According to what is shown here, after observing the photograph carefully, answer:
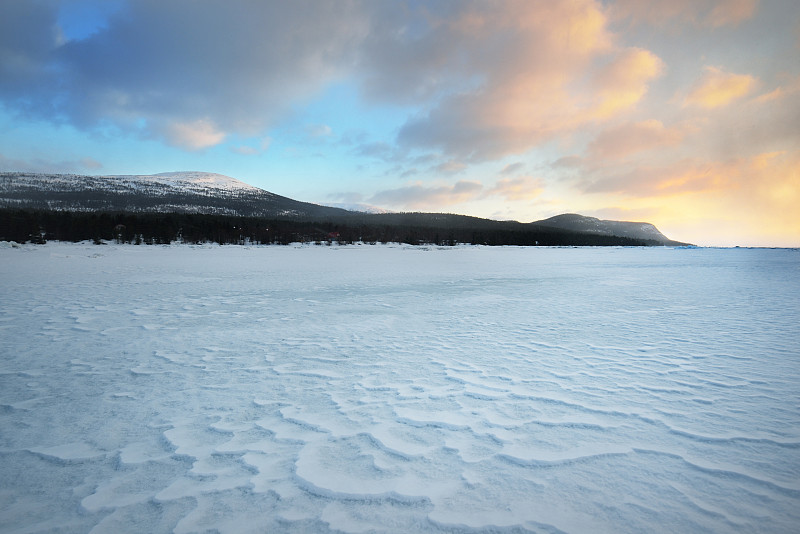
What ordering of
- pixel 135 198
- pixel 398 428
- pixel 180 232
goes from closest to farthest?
pixel 398 428, pixel 180 232, pixel 135 198

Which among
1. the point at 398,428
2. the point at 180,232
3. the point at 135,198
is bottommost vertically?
the point at 398,428

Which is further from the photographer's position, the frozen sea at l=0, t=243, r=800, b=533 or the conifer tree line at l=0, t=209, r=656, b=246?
the conifer tree line at l=0, t=209, r=656, b=246

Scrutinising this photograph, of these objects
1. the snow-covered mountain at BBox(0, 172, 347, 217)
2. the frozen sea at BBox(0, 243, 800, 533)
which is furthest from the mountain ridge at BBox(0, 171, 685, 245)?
the frozen sea at BBox(0, 243, 800, 533)

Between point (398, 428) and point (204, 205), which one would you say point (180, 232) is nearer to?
point (398, 428)

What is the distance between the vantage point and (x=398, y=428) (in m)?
2.73

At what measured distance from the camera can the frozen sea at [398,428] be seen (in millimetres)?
1865

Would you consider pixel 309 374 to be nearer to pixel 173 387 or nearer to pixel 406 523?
pixel 173 387

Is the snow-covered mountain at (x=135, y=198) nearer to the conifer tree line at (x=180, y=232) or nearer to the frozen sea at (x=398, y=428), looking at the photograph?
the conifer tree line at (x=180, y=232)

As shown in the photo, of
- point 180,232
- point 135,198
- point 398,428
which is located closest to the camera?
point 398,428

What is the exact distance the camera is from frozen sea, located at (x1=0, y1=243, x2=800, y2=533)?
1.87 meters

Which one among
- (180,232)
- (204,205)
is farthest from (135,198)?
(180,232)

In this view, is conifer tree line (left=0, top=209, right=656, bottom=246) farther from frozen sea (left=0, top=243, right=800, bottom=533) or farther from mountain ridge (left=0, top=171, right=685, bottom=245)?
frozen sea (left=0, top=243, right=800, bottom=533)

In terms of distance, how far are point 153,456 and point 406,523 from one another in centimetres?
182

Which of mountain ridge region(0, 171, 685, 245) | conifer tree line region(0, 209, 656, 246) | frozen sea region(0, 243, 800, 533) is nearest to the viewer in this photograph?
frozen sea region(0, 243, 800, 533)
